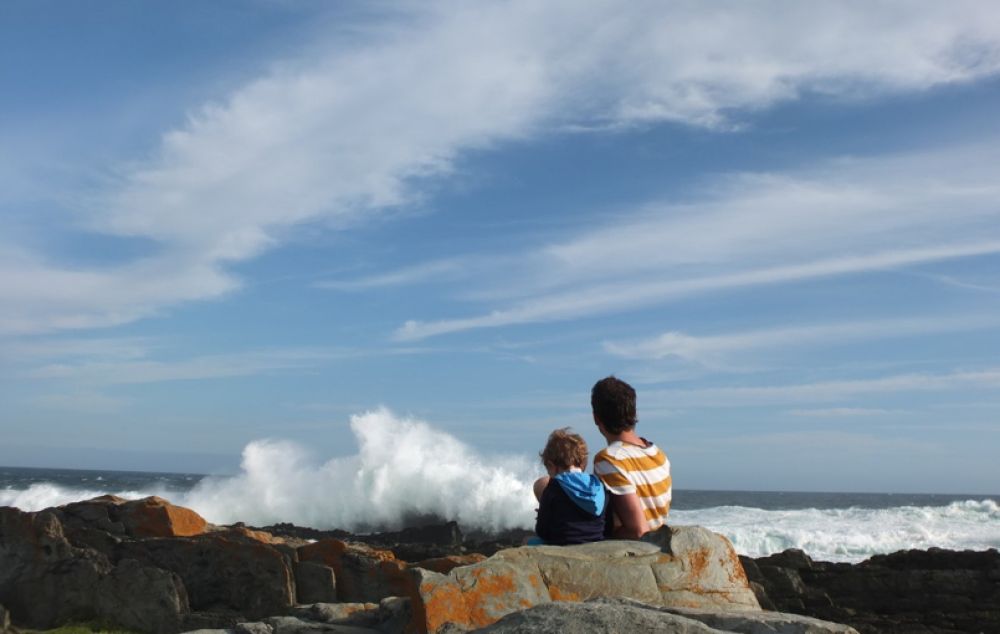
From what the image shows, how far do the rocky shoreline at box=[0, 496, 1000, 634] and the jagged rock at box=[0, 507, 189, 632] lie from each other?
15 mm

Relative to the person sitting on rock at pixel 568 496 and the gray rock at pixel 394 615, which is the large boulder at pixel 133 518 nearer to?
the gray rock at pixel 394 615

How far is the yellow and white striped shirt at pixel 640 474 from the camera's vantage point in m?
5.79

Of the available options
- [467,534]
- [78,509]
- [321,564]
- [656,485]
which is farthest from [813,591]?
[467,534]

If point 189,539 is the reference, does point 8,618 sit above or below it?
below

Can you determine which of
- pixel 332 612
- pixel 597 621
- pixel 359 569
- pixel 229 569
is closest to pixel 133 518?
pixel 229 569

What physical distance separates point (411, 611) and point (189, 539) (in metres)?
7.71

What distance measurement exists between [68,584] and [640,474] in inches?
337

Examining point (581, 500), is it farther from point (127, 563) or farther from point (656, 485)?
point (127, 563)

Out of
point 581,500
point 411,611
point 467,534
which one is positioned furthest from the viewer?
point 467,534

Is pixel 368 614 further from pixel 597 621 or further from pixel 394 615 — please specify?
pixel 597 621

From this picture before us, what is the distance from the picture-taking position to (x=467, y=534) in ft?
129

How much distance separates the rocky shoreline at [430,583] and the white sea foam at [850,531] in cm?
1638

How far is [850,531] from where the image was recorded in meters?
39.1

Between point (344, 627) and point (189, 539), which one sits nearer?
point (344, 627)
